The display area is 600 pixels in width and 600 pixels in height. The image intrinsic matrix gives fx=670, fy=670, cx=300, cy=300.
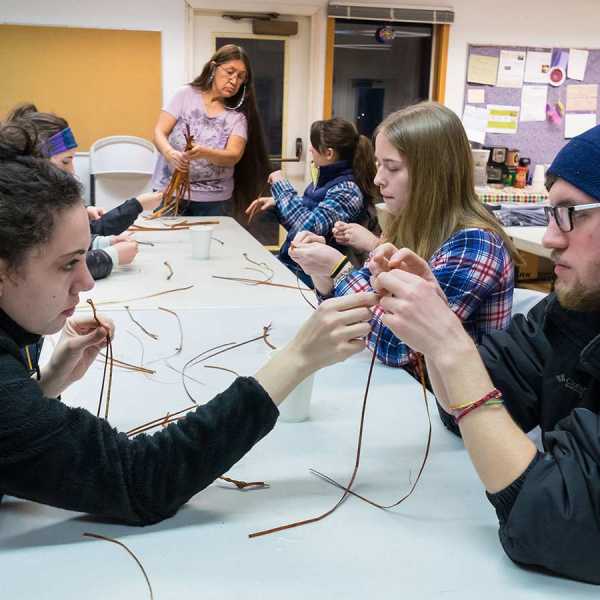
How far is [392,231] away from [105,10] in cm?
431

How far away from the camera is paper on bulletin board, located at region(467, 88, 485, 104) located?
20.1ft

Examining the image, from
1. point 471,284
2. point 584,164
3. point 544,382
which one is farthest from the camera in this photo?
point 471,284

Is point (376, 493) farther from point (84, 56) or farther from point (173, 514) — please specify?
point (84, 56)

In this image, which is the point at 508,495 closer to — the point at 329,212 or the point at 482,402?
the point at 482,402

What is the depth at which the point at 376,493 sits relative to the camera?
1.10 metres

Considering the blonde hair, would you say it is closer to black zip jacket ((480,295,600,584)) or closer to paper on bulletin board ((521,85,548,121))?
black zip jacket ((480,295,600,584))

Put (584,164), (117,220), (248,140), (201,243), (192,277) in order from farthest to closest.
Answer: (248,140) → (117,220) → (201,243) → (192,277) → (584,164)

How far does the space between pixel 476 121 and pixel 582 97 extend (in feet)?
3.60

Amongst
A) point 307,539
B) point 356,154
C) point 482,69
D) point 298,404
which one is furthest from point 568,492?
point 482,69

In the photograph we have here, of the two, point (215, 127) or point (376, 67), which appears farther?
point (376, 67)

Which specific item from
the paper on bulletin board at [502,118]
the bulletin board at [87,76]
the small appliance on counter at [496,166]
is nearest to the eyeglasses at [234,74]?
the bulletin board at [87,76]

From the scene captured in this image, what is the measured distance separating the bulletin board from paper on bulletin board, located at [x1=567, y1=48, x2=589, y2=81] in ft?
12.3

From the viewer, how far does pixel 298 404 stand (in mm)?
1348

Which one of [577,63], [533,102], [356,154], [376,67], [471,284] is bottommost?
[471,284]
